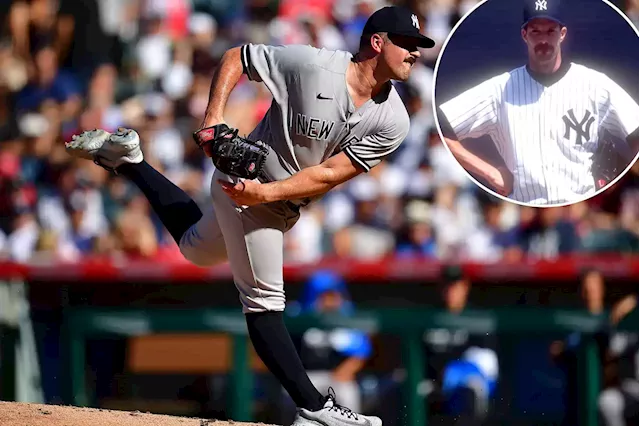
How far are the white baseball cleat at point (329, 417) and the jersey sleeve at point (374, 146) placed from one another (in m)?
0.97

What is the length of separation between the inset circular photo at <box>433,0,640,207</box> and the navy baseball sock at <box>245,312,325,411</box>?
1177mm

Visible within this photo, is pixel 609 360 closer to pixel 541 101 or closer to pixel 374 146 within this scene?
pixel 541 101

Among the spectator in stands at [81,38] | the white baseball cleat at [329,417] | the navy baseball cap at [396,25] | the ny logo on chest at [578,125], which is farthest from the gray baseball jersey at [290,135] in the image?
the spectator in stands at [81,38]

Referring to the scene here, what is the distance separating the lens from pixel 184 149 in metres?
8.81

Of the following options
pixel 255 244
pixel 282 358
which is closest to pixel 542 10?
pixel 255 244

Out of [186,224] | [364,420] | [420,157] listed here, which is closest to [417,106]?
[420,157]

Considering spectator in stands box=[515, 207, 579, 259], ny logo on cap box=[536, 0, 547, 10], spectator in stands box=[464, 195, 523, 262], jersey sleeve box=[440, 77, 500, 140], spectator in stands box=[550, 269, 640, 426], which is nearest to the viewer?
jersey sleeve box=[440, 77, 500, 140]

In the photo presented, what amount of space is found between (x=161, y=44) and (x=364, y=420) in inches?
229

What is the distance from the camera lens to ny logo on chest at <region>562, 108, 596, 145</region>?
493 cm

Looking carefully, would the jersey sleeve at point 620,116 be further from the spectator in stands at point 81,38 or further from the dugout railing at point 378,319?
the spectator in stands at point 81,38

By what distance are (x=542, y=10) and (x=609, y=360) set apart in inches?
97.2

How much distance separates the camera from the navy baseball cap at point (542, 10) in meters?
5.01

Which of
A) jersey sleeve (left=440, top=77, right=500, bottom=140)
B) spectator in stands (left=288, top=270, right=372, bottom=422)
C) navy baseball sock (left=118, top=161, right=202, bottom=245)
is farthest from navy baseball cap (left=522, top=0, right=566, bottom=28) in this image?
spectator in stands (left=288, top=270, right=372, bottom=422)

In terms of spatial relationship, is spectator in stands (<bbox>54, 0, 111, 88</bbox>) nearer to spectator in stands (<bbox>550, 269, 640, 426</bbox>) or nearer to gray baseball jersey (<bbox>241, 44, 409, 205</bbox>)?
spectator in stands (<bbox>550, 269, 640, 426</bbox>)
